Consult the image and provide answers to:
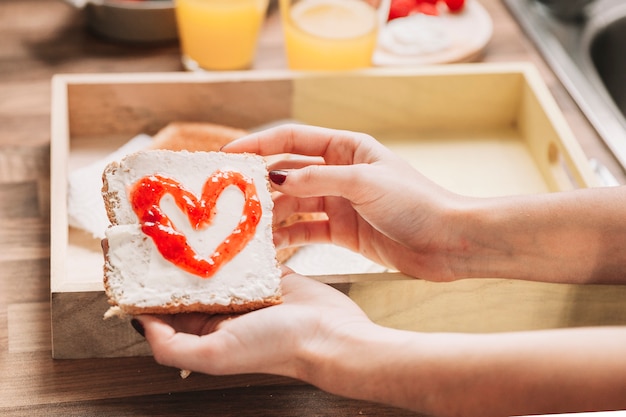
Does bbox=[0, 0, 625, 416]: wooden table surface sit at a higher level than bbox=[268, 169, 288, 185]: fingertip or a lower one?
lower

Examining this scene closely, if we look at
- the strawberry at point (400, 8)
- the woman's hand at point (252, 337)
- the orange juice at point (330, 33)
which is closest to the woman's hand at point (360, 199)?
the woman's hand at point (252, 337)

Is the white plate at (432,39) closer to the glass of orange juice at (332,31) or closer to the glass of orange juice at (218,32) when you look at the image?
the glass of orange juice at (332,31)

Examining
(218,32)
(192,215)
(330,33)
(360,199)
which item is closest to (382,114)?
(330,33)

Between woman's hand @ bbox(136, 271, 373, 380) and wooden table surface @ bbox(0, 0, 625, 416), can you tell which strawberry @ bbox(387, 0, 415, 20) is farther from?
woman's hand @ bbox(136, 271, 373, 380)

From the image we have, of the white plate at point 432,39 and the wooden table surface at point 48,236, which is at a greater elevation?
the white plate at point 432,39

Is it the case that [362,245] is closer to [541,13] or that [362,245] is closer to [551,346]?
[551,346]

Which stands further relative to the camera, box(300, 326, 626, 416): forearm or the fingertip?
the fingertip

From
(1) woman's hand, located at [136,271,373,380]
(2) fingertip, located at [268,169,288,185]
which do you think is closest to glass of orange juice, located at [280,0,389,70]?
(2) fingertip, located at [268,169,288,185]
